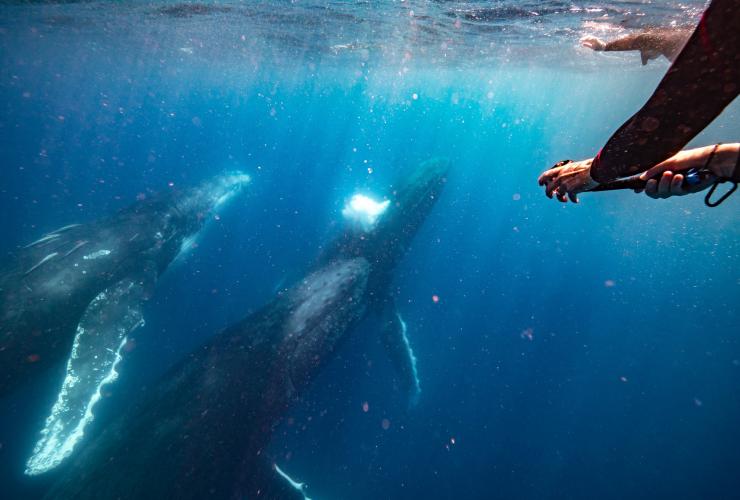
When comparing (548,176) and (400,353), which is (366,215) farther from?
(548,176)

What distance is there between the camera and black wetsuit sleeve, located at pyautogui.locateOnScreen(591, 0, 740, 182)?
1218mm

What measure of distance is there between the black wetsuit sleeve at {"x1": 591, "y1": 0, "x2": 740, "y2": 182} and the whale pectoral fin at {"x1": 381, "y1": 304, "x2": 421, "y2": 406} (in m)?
9.87

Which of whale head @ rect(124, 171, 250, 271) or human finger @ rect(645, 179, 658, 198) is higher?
human finger @ rect(645, 179, 658, 198)

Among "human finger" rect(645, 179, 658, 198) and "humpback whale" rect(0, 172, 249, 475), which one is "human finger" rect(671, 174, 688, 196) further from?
"humpback whale" rect(0, 172, 249, 475)

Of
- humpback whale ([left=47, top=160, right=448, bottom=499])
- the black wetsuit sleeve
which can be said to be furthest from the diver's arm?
humpback whale ([left=47, top=160, right=448, bottom=499])

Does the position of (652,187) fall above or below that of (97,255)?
above

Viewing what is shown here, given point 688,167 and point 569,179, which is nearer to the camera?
point 688,167

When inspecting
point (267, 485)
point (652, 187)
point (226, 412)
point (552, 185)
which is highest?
point (652, 187)

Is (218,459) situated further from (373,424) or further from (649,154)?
(649,154)

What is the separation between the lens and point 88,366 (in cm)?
816

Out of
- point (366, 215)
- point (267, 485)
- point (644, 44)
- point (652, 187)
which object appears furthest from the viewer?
point (366, 215)

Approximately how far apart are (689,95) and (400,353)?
1025 centimetres

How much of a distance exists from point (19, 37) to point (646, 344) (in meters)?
50.3

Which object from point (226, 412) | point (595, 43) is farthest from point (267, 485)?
point (595, 43)
